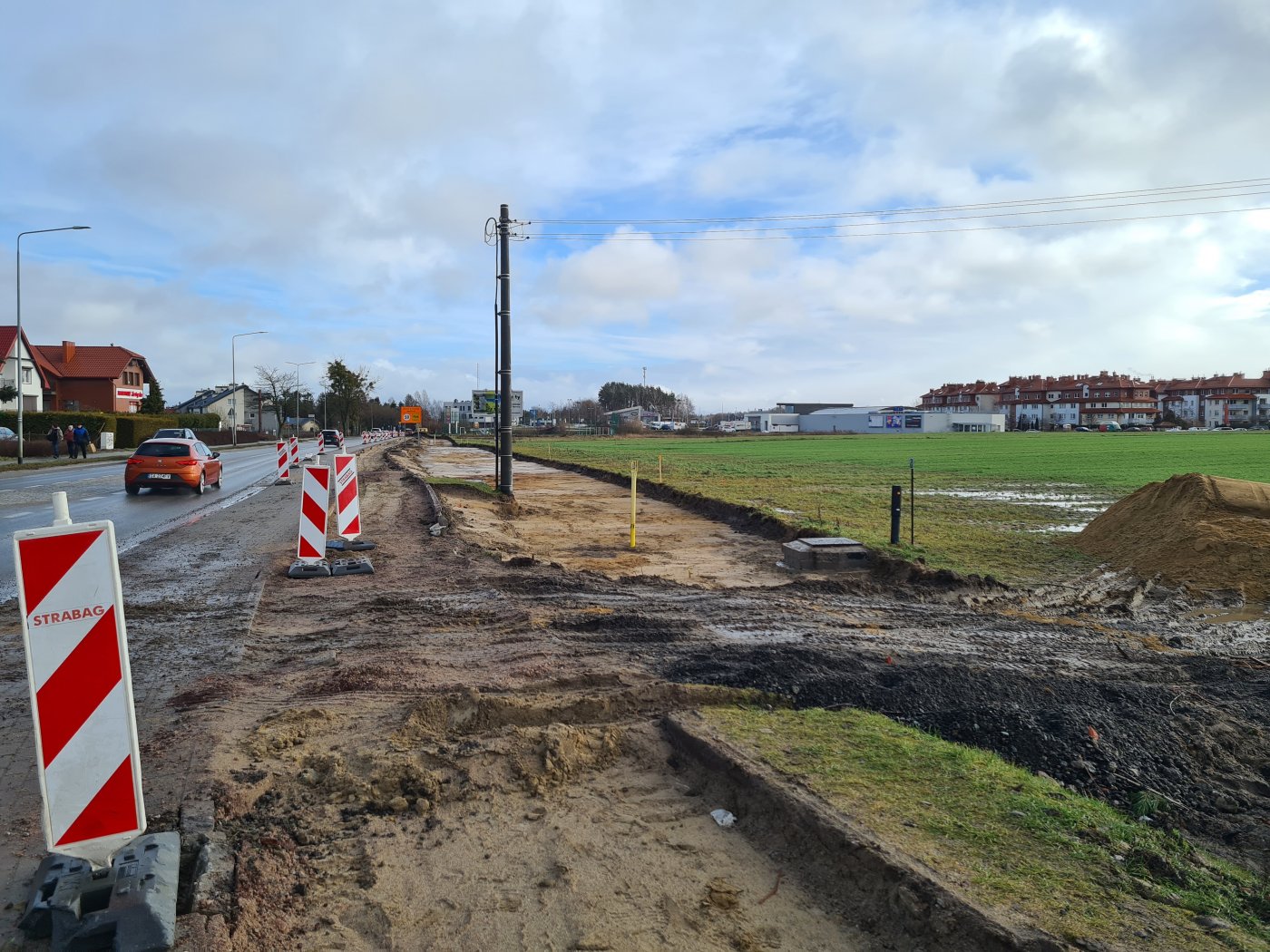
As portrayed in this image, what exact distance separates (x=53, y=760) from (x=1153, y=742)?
228 inches

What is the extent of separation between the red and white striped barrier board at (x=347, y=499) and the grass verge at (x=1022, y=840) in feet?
29.0

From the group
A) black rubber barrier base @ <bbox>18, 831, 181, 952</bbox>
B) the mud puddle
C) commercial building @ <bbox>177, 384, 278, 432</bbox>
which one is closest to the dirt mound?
the mud puddle

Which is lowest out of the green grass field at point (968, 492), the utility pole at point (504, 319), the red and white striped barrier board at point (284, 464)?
the green grass field at point (968, 492)

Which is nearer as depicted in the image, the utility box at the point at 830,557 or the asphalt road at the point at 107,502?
the utility box at the point at 830,557

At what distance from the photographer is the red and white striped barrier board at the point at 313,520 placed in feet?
35.4

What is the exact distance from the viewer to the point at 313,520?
35.5ft

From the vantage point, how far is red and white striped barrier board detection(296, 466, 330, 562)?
35.4 ft

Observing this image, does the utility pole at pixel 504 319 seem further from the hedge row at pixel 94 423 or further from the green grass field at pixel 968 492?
the hedge row at pixel 94 423

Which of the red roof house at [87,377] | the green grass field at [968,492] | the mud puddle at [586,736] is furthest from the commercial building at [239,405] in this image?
the mud puddle at [586,736]

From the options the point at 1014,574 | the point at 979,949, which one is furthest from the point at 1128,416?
the point at 979,949

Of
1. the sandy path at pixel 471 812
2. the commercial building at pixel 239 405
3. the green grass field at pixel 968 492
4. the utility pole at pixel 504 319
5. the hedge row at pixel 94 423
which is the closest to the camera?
the sandy path at pixel 471 812

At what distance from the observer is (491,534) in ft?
50.9

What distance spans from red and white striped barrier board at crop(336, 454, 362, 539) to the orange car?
1213 centimetres

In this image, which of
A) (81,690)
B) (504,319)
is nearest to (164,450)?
(504,319)
